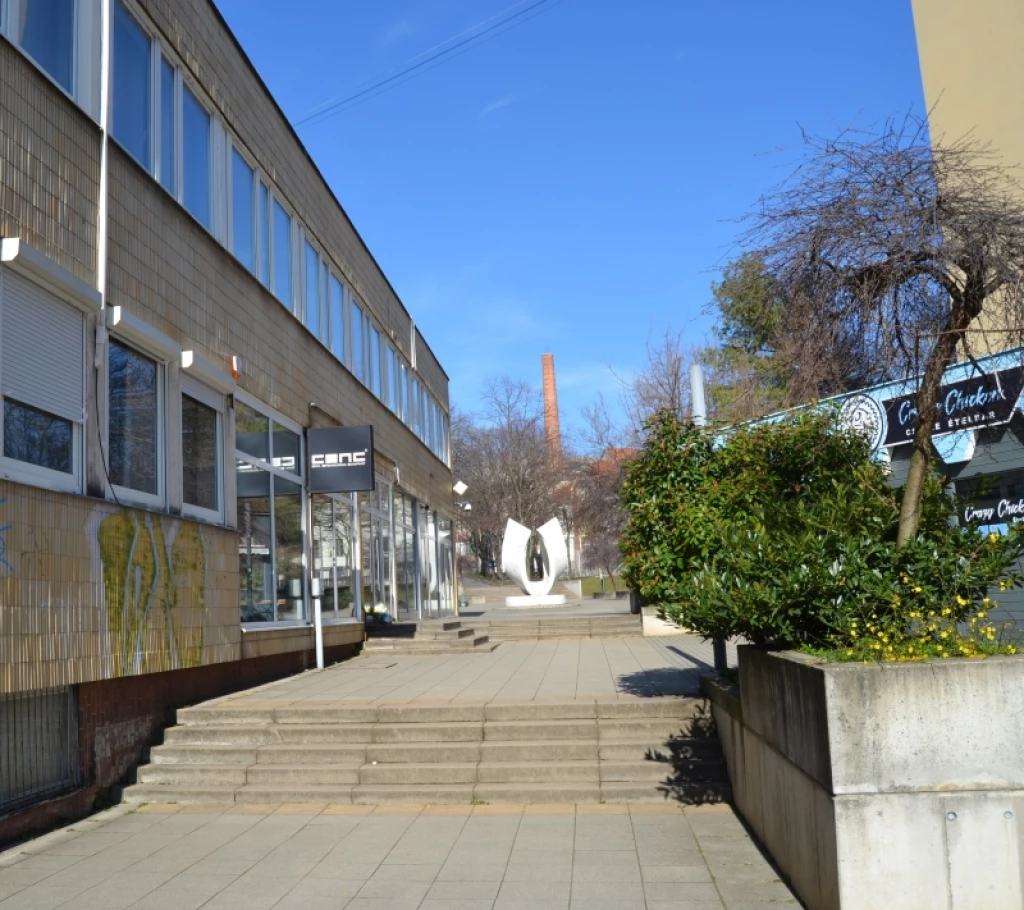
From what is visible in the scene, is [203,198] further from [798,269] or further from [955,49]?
[955,49]

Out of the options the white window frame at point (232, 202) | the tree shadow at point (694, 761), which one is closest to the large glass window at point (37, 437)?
the white window frame at point (232, 202)

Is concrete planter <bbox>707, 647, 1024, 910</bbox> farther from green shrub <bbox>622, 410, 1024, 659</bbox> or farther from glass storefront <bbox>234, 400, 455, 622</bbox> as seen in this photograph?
glass storefront <bbox>234, 400, 455, 622</bbox>

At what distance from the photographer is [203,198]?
12203 mm

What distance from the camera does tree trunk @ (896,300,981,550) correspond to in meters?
6.02

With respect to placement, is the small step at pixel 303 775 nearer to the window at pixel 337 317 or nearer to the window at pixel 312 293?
the window at pixel 312 293

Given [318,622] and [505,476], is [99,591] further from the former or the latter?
[505,476]

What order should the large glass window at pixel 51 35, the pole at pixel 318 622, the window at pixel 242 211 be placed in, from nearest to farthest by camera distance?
1. the large glass window at pixel 51 35
2. the window at pixel 242 211
3. the pole at pixel 318 622

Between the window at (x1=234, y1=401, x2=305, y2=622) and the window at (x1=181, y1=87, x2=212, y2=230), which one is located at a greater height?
the window at (x1=181, y1=87, x2=212, y2=230)

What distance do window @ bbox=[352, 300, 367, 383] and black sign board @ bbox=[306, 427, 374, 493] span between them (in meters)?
4.39

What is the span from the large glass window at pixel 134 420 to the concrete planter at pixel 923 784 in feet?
21.8

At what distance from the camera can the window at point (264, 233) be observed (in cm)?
1420

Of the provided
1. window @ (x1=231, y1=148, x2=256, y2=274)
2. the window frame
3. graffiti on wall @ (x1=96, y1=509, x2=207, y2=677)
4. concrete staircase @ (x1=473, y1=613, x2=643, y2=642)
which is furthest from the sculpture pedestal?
the window frame

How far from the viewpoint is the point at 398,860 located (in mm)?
6773

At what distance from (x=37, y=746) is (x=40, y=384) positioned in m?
2.67
